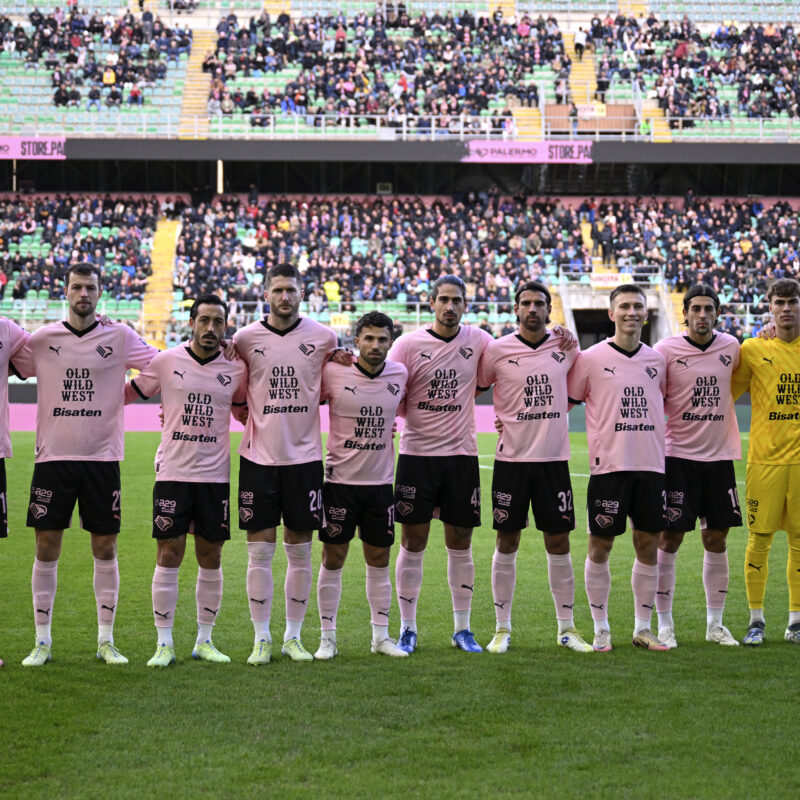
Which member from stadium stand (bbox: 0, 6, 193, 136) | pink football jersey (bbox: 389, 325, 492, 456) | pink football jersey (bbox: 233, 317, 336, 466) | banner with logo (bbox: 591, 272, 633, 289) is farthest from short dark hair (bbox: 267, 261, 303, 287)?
stadium stand (bbox: 0, 6, 193, 136)

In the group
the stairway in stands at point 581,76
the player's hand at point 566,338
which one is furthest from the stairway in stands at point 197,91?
the player's hand at point 566,338

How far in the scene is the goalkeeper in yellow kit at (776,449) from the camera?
7.00m

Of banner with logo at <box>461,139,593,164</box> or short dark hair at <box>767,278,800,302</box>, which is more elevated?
banner with logo at <box>461,139,593,164</box>

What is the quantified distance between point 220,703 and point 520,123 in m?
34.6

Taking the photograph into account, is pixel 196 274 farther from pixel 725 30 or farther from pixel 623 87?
pixel 725 30

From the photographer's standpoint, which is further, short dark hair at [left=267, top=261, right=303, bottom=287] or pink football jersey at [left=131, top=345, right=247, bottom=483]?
short dark hair at [left=267, top=261, right=303, bottom=287]

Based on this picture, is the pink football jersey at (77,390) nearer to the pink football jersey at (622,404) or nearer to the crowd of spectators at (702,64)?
the pink football jersey at (622,404)

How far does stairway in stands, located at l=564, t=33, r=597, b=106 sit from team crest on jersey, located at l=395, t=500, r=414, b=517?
34.8 metres

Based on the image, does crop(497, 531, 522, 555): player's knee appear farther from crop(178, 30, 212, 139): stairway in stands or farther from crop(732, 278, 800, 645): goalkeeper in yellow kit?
crop(178, 30, 212, 139): stairway in stands

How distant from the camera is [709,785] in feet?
14.6

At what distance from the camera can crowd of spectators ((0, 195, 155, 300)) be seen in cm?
3139

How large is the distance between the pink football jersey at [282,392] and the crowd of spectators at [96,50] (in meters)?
33.8

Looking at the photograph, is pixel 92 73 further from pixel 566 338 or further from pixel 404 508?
pixel 404 508

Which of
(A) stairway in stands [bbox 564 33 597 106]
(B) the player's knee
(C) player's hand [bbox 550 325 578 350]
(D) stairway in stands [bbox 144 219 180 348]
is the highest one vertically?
(A) stairway in stands [bbox 564 33 597 106]
